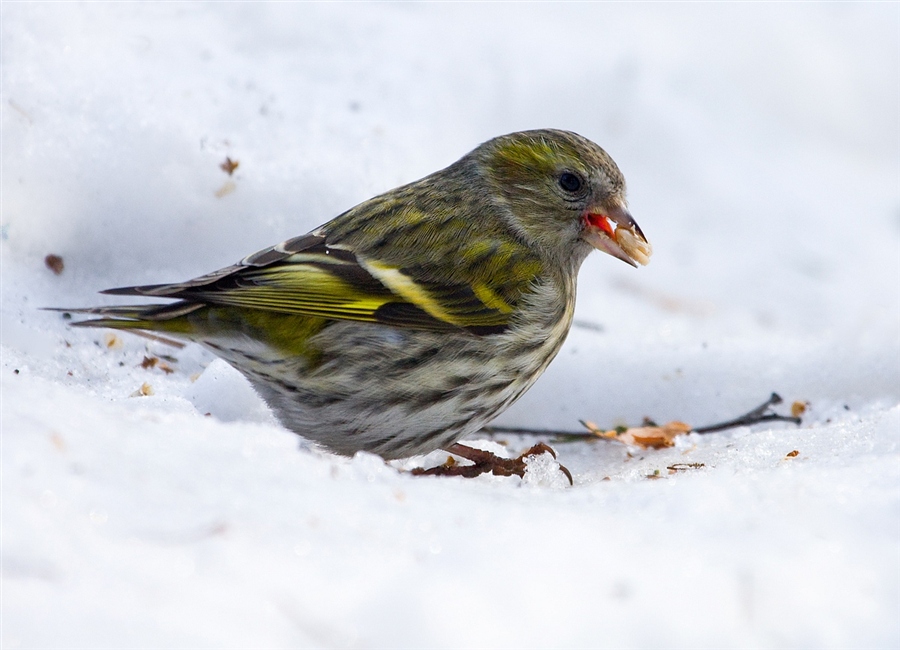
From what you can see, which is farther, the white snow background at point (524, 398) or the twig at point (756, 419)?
the twig at point (756, 419)

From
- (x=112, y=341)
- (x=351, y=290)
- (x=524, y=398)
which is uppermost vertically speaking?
(x=351, y=290)

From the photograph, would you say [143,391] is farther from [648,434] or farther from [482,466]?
[648,434]

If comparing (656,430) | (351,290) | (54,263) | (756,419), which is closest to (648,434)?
(656,430)

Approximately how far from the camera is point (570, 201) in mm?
3459

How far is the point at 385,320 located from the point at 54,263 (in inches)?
59.4

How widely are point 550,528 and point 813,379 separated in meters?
2.52

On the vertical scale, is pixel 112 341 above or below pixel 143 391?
above

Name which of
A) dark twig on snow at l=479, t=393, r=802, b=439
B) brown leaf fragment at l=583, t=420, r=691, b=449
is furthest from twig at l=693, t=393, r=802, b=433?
brown leaf fragment at l=583, t=420, r=691, b=449

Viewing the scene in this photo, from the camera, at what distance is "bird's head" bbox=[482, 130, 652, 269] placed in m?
3.42

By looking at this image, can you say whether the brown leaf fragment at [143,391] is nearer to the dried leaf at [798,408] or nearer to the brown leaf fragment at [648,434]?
the brown leaf fragment at [648,434]

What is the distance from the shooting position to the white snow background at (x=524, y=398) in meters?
1.74

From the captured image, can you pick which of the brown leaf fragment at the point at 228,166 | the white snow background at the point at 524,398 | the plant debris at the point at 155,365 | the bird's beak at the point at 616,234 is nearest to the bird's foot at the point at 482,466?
the white snow background at the point at 524,398

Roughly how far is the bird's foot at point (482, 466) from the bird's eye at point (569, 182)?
835 mm

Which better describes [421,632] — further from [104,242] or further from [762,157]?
[762,157]
